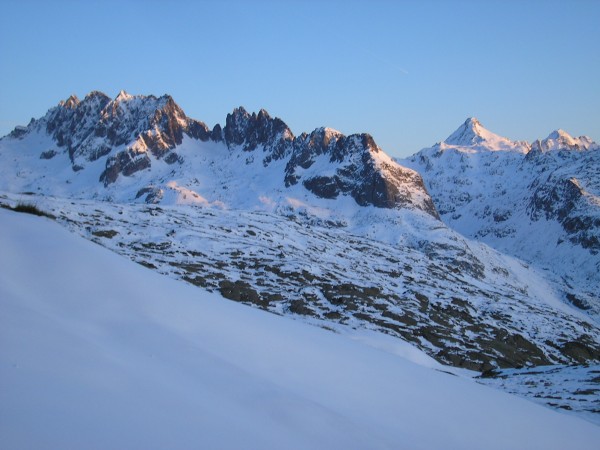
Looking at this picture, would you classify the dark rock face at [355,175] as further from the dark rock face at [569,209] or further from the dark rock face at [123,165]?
the dark rock face at [123,165]

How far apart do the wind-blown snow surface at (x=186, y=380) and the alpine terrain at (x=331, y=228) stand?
762 cm

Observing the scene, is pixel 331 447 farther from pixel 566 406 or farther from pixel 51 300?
→ pixel 566 406

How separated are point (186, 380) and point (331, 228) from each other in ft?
295

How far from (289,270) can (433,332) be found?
568 inches

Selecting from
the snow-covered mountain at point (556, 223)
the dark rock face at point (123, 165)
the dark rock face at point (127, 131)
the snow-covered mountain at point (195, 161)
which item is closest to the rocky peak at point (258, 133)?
the snow-covered mountain at point (195, 161)

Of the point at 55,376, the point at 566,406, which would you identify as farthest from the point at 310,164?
the point at 55,376

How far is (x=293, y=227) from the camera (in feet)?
232

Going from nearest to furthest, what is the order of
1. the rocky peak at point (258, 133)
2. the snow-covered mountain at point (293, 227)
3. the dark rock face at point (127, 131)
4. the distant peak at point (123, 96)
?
the snow-covered mountain at point (293, 227) → the rocky peak at point (258, 133) → the dark rock face at point (127, 131) → the distant peak at point (123, 96)

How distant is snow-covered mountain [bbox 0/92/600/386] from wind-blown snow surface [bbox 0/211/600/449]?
16.5m

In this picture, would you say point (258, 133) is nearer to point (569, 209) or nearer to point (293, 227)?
point (293, 227)

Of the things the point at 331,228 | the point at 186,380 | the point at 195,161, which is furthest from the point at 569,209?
the point at 186,380

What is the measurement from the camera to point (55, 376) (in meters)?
3.19

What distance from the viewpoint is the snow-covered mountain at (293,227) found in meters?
33.2

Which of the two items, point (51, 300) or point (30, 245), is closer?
point (51, 300)
